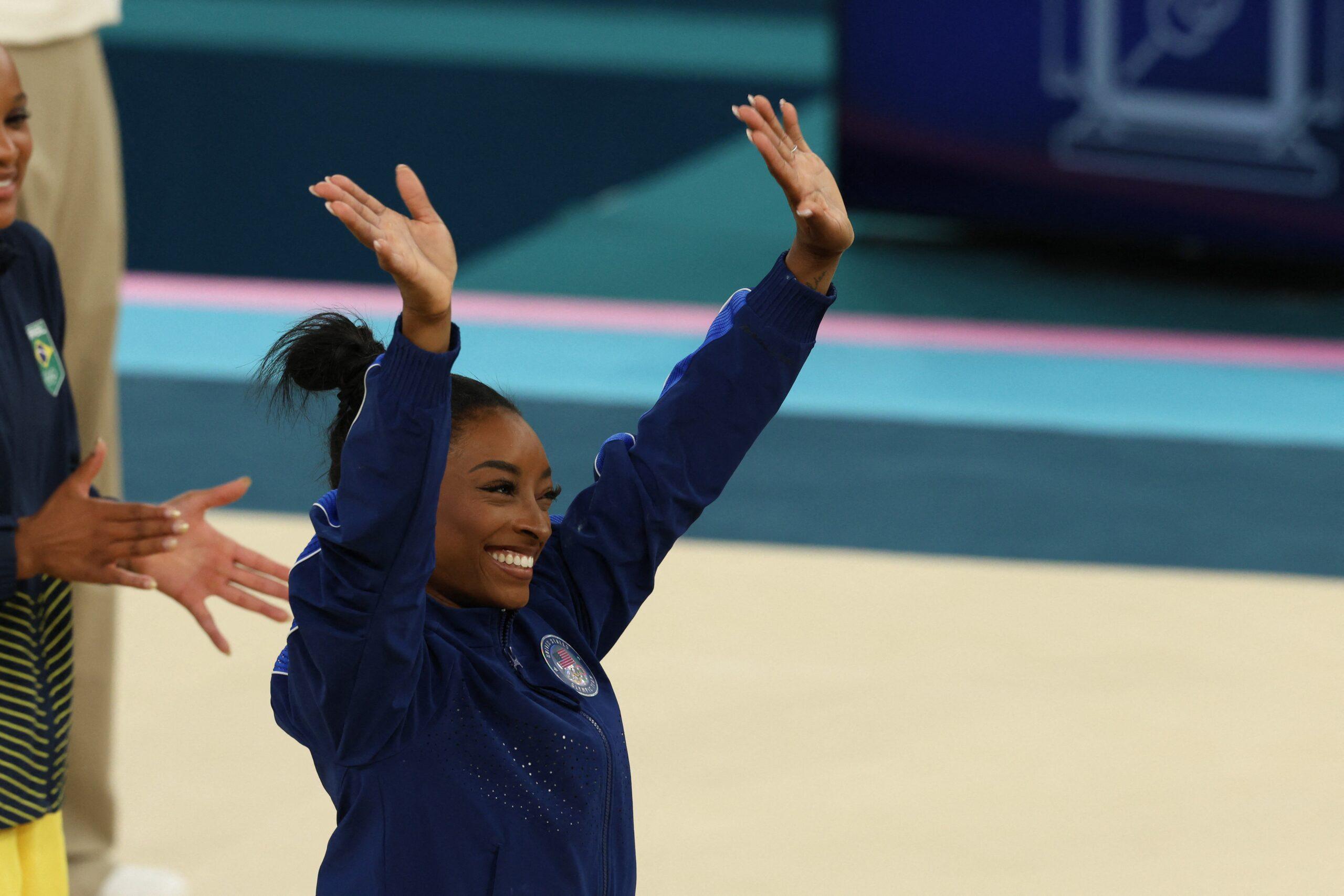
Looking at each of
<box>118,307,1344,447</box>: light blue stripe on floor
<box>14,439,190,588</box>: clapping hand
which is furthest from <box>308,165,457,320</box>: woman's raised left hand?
<box>118,307,1344,447</box>: light blue stripe on floor

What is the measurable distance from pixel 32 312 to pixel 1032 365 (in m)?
5.29

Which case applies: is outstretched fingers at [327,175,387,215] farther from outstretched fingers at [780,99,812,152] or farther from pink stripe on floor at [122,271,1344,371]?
pink stripe on floor at [122,271,1344,371]

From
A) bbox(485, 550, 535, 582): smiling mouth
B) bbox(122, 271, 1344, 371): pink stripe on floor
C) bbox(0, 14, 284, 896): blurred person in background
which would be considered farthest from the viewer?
bbox(122, 271, 1344, 371): pink stripe on floor

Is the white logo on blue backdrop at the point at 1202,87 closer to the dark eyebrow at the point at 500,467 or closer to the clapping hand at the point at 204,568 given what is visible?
the clapping hand at the point at 204,568

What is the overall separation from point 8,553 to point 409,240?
93cm

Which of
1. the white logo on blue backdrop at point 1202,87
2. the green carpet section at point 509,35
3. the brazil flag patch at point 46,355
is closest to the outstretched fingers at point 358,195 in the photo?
the brazil flag patch at point 46,355

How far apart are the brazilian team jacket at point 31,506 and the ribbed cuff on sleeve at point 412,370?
34.7 inches

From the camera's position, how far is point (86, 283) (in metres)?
3.17

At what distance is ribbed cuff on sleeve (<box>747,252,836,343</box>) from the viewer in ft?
6.87

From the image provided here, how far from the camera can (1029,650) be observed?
4.63 meters

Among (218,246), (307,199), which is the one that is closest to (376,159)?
(307,199)

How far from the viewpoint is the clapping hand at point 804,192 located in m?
2.02

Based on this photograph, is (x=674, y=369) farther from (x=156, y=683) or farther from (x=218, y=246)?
(x=218, y=246)

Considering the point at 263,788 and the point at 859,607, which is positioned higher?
the point at 859,607
